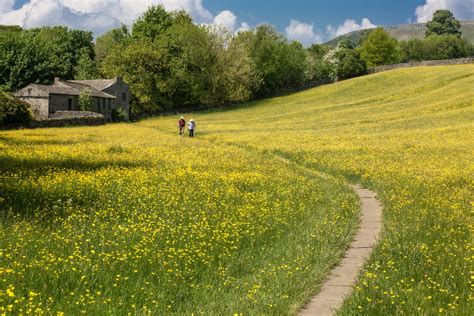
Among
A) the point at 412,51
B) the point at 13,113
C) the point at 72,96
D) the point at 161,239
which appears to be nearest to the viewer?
the point at 161,239

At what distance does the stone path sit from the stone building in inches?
2293

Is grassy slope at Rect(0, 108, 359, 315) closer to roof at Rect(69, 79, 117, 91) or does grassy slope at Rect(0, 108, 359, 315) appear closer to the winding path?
the winding path

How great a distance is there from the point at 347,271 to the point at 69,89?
231 ft

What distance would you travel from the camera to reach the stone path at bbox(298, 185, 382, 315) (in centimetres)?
883

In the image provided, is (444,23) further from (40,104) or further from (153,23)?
(40,104)

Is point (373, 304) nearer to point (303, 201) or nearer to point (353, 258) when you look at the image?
point (353, 258)

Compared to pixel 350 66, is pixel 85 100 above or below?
below

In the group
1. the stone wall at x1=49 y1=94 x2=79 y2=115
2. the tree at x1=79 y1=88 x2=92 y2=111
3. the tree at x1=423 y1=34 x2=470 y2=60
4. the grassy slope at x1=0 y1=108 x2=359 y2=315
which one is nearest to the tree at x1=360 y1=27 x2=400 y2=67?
the tree at x1=423 y1=34 x2=470 y2=60

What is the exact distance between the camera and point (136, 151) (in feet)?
106

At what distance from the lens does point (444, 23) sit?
197625mm

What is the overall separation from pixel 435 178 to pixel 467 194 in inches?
156

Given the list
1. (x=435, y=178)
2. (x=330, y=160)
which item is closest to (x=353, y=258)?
(x=435, y=178)

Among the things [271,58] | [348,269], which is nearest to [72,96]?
[271,58]

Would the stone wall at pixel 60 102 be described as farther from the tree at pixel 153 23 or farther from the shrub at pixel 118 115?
the tree at pixel 153 23
